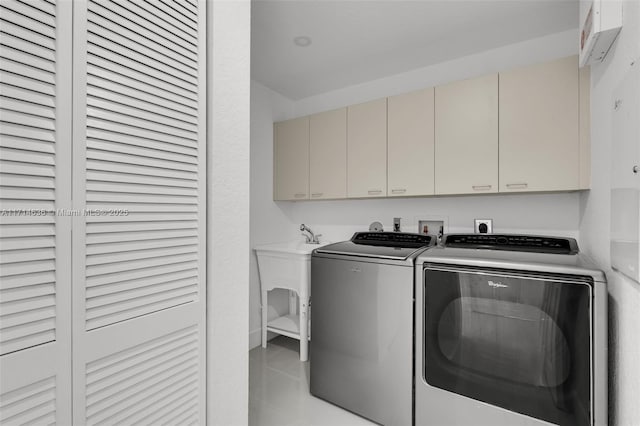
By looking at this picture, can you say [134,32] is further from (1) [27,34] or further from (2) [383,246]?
(2) [383,246]

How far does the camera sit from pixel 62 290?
810 mm

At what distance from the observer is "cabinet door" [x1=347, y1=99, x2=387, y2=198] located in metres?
2.47

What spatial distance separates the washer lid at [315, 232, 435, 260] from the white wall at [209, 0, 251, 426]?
2.77 ft

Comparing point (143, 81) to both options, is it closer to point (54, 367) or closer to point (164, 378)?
point (54, 367)

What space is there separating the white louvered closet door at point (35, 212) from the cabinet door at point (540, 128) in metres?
2.24

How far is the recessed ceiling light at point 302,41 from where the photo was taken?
2.17m

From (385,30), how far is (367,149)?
0.87 metres

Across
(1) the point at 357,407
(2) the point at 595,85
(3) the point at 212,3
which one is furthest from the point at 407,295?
(3) the point at 212,3

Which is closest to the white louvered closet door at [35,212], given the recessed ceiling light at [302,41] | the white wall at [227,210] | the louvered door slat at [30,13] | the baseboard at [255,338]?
the louvered door slat at [30,13]

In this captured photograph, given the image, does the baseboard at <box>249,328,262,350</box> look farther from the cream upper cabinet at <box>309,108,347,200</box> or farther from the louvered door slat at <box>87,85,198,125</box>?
the louvered door slat at <box>87,85,198,125</box>

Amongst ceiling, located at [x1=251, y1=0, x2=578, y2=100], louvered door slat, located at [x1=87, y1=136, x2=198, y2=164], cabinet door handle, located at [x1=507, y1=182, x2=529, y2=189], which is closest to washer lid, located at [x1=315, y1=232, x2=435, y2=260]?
cabinet door handle, located at [x1=507, y1=182, x2=529, y2=189]

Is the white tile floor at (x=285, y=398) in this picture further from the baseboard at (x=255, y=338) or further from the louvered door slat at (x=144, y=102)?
the louvered door slat at (x=144, y=102)

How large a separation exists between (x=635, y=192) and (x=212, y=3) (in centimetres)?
171

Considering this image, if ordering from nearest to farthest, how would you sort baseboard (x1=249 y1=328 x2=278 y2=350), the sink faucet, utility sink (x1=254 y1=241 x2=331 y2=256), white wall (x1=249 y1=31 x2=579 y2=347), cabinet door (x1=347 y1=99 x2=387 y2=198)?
white wall (x1=249 y1=31 x2=579 y2=347)
cabinet door (x1=347 y1=99 x2=387 y2=198)
utility sink (x1=254 y1=241 x2=331 y2=256)
baseboard (x1=249 y1=328 x2=278 y2=350)
the sink faucet
